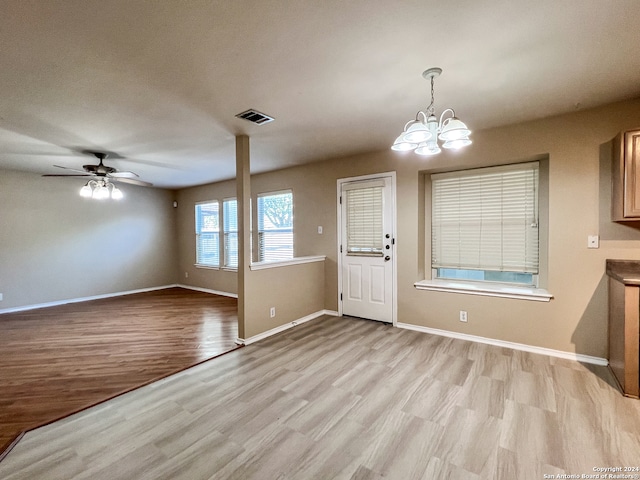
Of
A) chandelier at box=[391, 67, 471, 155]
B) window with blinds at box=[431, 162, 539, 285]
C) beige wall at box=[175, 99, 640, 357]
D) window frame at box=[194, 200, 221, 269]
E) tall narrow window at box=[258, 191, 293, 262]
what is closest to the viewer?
chandelier at box=[391, 67, 471, 155]

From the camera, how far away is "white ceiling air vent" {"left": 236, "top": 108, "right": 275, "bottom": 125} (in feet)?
9.04

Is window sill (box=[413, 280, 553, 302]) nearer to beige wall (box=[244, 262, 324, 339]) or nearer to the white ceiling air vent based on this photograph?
beige wall (box=[244, 262, 324, 339])

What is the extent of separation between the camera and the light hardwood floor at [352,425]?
155 cm

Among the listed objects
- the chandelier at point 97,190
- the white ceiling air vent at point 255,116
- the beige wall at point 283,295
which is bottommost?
the beige wall at point 283,295

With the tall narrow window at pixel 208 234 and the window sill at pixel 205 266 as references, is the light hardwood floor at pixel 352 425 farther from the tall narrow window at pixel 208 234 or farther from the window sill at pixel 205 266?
the tall narrow window at pixel 208 234

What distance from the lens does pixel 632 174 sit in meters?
2.33

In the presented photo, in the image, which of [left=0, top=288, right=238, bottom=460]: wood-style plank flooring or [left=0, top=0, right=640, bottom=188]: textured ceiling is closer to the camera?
[left=0, top=0, right=640, bottom=188]: textured ceiling

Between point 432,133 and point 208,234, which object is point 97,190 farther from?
point 432,133

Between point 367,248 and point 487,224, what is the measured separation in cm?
156

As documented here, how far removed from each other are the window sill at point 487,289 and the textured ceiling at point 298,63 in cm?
186

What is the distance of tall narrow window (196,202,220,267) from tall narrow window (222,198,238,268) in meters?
0.23

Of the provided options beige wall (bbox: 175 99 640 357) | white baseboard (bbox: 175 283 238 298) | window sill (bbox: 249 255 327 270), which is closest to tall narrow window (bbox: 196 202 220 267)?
white baseboard (bbox: 175 283 238 298)

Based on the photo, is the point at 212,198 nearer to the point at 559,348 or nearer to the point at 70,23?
the point at 70,23

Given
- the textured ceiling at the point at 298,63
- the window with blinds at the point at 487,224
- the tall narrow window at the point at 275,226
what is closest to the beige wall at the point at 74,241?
the textured ceiling at the point at 298,63
